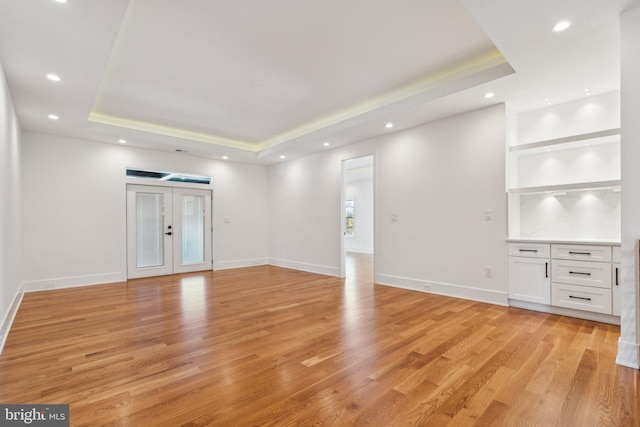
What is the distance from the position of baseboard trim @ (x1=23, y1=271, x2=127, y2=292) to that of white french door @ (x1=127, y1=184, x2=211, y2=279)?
262mm

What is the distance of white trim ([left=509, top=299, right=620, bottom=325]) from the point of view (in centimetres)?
340

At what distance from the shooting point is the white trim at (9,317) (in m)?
2.92

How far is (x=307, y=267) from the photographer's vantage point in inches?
285

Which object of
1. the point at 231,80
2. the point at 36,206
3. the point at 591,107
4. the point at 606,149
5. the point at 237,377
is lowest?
the point at 237,377

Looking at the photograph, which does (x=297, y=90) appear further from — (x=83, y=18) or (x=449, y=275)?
(x=449, y=275)

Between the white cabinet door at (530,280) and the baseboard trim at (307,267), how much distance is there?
333 cm

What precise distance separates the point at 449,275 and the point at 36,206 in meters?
7.19

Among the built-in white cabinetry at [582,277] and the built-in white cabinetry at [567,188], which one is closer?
the built-in white cabinetry at [582,277]

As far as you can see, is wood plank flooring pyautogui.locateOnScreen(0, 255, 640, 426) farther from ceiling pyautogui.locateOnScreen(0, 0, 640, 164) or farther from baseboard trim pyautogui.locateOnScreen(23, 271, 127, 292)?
ceiling pyautogui.locateOnScreen(0, 0, 640, 164)

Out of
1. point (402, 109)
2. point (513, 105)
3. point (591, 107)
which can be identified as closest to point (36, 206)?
point (402, 109)

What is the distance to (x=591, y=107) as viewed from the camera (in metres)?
3.99

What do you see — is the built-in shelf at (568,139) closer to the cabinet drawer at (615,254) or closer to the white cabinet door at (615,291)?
the cabinet drawer at (615,254)

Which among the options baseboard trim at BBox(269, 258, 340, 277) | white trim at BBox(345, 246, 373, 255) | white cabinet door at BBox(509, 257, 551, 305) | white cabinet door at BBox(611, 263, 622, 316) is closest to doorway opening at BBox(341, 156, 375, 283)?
white trim at BBox(345, 246, 373, 255)

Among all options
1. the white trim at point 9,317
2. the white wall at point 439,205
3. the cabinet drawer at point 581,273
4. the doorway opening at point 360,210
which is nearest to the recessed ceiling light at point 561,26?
the white wall at point 439,205
